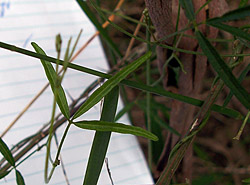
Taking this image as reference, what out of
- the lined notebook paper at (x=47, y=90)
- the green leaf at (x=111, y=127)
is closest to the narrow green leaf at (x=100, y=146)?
the green leaf at (x=111, y=127)

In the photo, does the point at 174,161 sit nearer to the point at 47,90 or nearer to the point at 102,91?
the point at 102,91

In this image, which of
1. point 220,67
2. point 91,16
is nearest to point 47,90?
point 91,16

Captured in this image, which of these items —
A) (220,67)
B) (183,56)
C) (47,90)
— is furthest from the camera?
(47,90)

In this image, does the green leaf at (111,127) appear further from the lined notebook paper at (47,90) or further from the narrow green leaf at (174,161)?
the lined notebook paper at (47,90)

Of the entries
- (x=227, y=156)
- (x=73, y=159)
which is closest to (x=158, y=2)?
(x=73, y=159)

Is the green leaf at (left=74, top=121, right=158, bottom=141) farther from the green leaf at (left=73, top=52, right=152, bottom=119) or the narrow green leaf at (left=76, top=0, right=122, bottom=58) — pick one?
the narrow green leaf at (left=76, top=0, right=122, bottom=58)

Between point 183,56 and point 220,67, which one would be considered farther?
point 183,56
